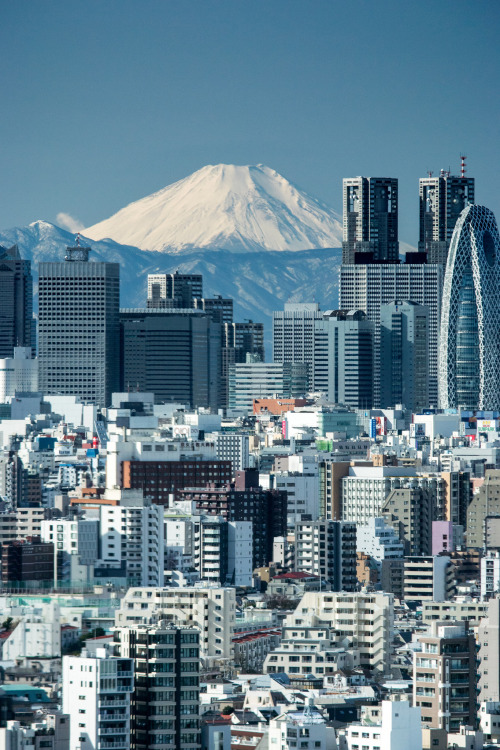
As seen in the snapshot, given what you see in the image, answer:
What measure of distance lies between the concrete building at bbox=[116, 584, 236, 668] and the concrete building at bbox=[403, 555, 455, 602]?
2259 cm

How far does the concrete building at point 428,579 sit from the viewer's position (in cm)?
8750

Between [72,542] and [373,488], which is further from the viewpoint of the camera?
[373,488]

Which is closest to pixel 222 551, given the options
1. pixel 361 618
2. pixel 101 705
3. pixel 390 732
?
pixel 361 618

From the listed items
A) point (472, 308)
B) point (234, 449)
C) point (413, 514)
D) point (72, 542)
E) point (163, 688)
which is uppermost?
point (472, 308)

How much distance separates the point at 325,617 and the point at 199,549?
80.5ft

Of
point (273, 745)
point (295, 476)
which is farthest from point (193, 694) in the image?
point (295, 476)

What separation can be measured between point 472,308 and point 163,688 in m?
144

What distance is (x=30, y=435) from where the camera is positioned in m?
166

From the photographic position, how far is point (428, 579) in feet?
291

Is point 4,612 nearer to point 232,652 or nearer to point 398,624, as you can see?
point 232,652

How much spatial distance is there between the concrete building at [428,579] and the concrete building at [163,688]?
135 ft

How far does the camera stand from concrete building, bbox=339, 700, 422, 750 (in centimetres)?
4441

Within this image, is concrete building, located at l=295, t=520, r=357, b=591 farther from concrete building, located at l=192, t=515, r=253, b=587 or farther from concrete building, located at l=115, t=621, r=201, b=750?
concrete building, located at l=115, t=621, r=201, b=750

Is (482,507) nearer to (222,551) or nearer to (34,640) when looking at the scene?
(222,551)
